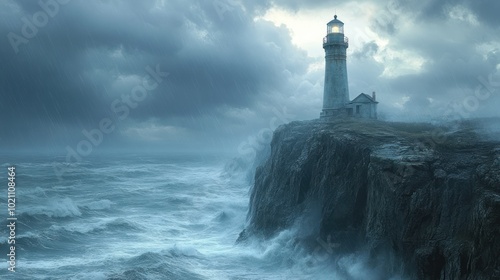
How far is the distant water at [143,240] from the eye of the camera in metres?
23.3

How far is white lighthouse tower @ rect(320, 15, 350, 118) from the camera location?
41094 mm

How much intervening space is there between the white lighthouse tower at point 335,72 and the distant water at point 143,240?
14.3m

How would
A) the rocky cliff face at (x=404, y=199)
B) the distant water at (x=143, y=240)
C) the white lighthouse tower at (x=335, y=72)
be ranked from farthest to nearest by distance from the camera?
the white lighthouse tower at (x=335, y=72) → the distant water at (x=143, y=240) → the rocky cliff face at (x=404, y=199)

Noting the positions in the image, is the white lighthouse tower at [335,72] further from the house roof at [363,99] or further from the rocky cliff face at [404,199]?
the rocky cliff face at [404,199]

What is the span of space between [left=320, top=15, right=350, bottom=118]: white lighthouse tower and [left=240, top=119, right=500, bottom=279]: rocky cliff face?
12.8m

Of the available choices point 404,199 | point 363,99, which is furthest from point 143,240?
point 363,99

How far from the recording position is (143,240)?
30703 mm

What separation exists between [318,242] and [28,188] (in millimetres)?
45092

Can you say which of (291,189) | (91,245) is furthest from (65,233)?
(291,189)

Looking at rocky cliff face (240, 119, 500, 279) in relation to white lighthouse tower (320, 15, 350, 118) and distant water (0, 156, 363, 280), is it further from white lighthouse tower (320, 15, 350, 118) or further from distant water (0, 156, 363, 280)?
white lighthouse tower (320, 15, 350, 118)

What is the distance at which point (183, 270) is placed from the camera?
2375 centimetres

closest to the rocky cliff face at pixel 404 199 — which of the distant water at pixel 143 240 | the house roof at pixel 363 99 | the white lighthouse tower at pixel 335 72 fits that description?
the distant water at pixel 143 240

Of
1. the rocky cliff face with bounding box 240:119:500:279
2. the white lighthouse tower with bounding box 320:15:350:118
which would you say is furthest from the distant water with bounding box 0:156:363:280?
the white lighthouse tower with bounding box 320:15:350:118

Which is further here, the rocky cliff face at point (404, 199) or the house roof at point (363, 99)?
the house roof at point (363, 99)
